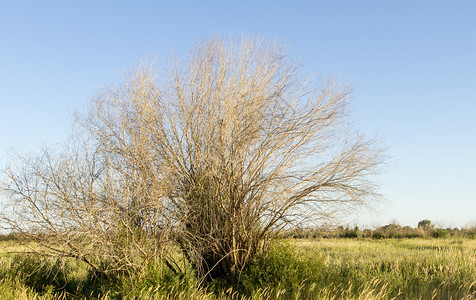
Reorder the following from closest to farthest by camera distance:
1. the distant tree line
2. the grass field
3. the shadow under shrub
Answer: the grass field, the shadow under shrub, the distant tree line

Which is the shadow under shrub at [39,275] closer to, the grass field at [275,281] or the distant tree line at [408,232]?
the grass field at [275,281]

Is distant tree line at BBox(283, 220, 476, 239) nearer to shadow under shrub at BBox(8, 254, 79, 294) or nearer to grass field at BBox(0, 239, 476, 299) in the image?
grass field at BBox(0, 239, 476, 299)

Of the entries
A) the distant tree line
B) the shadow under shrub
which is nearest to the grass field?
the shadow under shrub

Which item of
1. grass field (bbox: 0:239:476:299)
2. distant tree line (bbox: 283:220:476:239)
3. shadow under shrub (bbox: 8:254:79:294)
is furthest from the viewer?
distant tree line (bbox: 283:220:476:239)

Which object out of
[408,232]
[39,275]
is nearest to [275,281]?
[39,275]

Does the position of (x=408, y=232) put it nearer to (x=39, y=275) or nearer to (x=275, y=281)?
(x=275, y=281)

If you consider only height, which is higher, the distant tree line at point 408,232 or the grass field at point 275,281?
the distant tree line at point 408,232

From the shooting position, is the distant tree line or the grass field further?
the distant tree line

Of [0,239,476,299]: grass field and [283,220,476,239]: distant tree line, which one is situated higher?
[283,220,476,239]: distant tree line

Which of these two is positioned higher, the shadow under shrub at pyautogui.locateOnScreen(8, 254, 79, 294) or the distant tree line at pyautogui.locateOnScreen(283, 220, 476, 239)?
the distant tree line at pyautogui.locateOnScreen(283, 220, 476, 239)

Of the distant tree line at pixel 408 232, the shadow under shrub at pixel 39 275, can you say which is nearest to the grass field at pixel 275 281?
the shadow under shrub at pixel 39 275

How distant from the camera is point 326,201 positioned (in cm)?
1192

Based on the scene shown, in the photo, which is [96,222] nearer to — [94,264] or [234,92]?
[94,264]

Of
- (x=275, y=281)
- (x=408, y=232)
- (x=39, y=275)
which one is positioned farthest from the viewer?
(x=408, y=232)
